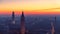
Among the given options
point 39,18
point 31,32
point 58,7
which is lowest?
point 31,32

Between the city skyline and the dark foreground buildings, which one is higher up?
the city skyline

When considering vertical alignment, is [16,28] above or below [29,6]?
below

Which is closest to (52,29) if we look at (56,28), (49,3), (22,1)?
(56,28)

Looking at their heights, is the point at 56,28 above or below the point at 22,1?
below

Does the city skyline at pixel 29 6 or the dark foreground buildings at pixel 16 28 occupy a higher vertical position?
the city skyline at pixel 29 6

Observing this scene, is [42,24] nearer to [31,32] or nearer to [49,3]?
[31,32]

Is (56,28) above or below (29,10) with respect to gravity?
below

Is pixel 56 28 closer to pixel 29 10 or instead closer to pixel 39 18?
pixel 39 18

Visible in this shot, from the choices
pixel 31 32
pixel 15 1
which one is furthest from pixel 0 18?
pixel 31 32

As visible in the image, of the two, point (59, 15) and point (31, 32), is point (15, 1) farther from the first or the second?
point (59, 15)
